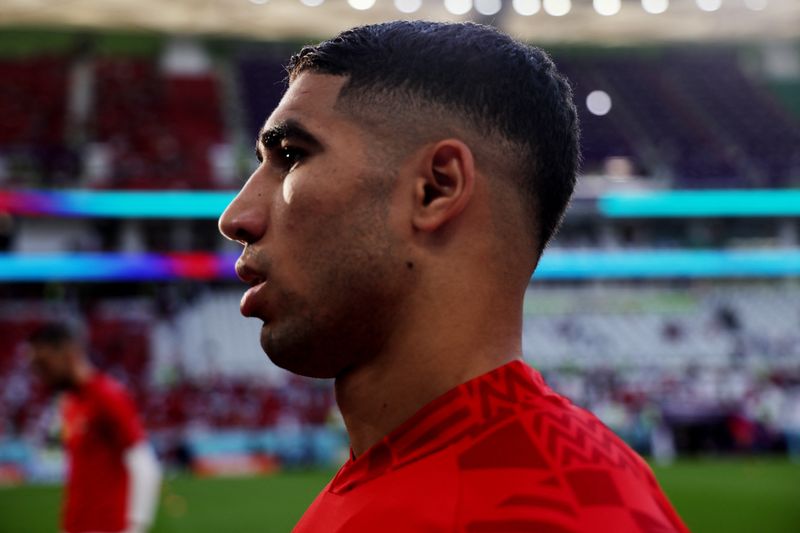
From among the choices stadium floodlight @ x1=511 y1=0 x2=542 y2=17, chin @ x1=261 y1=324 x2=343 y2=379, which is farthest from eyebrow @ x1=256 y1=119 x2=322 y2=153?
stadium floodlight @ x1=511 y1=0 x2=542 y2=17

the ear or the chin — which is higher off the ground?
the ear

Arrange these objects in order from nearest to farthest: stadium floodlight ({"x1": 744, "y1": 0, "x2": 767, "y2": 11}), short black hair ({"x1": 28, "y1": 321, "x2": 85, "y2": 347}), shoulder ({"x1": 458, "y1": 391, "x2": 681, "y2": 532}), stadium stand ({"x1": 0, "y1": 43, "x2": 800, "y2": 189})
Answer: shoulder ({"x1": 458, "y1": 391, "x2": 681, "y2": 532}), short black hair ({"x1": 28, "y1": 321, "x2": 85, "y2": 347}), stadium stand ({"x1": 0, "y1": 43, "x2": 800, "y2": 189}), stadium floodlight ({"x1": 744, "y1": 0, "x2": 767, "y2": 11})

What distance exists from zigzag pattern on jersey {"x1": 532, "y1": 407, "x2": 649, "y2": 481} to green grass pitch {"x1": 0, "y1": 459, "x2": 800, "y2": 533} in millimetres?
10012

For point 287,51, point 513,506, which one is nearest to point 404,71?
point 513,506

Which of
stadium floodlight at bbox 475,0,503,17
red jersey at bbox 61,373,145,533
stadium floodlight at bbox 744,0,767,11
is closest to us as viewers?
red jersey at bbox 61,373,145,533

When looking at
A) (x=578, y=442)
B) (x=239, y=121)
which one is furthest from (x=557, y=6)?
(x=578, y=442)

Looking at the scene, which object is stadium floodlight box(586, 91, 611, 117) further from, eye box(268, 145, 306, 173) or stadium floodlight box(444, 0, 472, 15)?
eye box(268, 145, 306, 173)

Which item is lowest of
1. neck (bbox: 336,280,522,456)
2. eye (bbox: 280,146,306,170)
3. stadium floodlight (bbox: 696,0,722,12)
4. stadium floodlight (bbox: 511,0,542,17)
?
neck (bbox: 336,280,522,456)

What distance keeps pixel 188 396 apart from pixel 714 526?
510 inches

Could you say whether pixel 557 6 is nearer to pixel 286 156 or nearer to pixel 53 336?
pixel 53 336

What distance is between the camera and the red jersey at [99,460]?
532 cm

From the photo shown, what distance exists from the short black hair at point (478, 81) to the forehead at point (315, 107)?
16mm

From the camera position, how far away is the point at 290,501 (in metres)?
13.3

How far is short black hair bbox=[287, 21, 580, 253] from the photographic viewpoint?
1.22 meters
